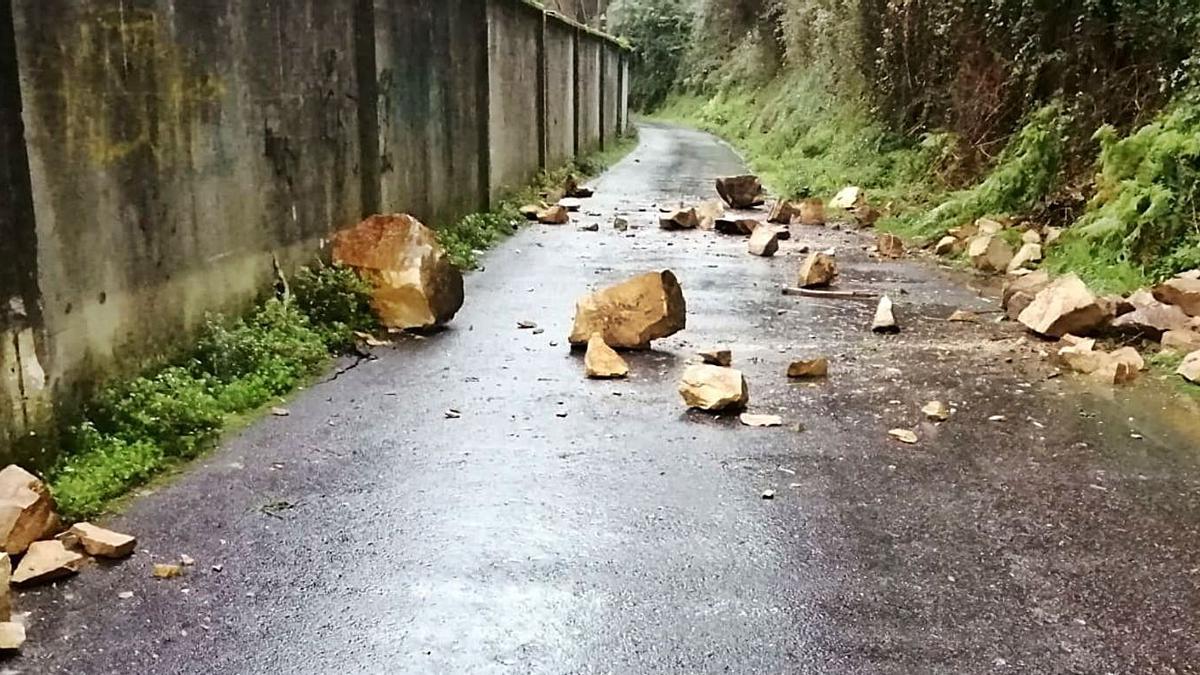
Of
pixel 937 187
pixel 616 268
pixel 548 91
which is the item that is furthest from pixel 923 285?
pixel 548 91

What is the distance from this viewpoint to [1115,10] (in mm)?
10648

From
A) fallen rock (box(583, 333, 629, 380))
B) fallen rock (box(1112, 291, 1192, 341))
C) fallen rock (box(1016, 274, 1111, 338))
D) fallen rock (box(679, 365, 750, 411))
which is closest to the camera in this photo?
fallen rock (box(679, 365, 750, 411))

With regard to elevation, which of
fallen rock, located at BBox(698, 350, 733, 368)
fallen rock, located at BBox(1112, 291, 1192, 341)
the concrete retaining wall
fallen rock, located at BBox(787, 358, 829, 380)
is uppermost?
the concrete retaining wall

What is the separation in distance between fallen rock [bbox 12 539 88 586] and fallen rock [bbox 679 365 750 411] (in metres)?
2.85

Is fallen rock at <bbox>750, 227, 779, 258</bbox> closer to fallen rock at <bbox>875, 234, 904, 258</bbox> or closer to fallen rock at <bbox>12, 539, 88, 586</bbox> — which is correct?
fallen rock at <bbox>875, 234, 904, 258</bbox>

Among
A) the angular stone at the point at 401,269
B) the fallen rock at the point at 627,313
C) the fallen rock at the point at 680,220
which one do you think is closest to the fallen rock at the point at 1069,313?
the fallen rock at the point at 627,313

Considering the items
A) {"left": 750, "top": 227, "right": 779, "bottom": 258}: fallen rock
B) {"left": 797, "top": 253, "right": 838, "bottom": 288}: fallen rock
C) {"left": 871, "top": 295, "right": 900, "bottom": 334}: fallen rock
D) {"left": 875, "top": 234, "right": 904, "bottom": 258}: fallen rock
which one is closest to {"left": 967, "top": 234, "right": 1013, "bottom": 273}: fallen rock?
{"left": 875, "top": 234, "right": 904, "bottom": 258}: fallen rock

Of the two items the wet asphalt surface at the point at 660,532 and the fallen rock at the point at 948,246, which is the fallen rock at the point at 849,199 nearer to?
the fallen rock at the point at 948,246

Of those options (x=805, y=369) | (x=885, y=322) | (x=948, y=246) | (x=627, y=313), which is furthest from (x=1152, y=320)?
(x=948, y=246)

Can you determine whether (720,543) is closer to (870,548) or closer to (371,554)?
(870,548)

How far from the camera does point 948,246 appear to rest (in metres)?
10.6

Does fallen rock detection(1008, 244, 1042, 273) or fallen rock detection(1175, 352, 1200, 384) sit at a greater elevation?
fallen rock detection(1008, 244, 1042, 273)

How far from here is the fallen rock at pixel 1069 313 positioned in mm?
6734

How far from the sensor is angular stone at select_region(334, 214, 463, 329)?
7012 mm
